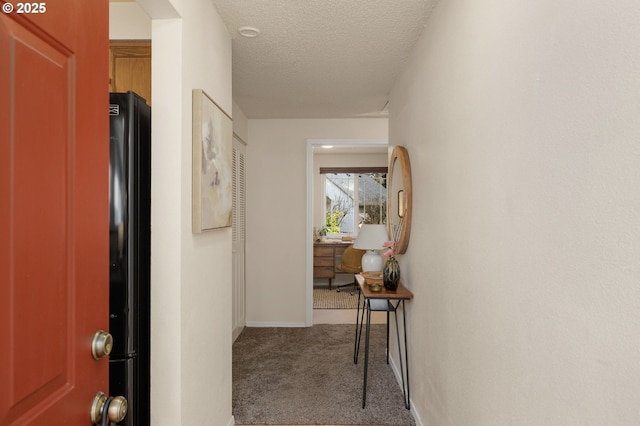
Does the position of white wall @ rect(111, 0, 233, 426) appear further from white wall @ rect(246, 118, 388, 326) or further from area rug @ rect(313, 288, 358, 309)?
area rug @ rect(313, 288, 358, 309)

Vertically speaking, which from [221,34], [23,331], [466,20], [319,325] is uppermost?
[221,34]

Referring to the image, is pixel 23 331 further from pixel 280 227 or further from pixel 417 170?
pixel 280 227

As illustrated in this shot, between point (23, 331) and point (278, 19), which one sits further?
point (278, 19)

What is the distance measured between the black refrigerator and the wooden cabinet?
0.74m

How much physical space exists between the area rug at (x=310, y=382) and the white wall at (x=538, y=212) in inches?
33.7

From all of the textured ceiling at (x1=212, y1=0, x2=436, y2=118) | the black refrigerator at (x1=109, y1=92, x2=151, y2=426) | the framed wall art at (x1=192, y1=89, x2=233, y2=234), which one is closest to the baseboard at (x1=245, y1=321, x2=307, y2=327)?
the textured ceiling at (x1=212, y1=0, x2=436, y2=118)

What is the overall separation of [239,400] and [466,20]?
275 cm

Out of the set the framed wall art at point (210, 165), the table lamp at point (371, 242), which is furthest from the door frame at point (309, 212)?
the framed wall art at point (210, 165)

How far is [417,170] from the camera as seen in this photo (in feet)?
8.77

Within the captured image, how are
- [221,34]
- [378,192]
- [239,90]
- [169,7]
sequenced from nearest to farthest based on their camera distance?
[169,7] < [221,34] < [239,90] < [378,192]

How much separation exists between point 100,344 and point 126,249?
2.27 feet

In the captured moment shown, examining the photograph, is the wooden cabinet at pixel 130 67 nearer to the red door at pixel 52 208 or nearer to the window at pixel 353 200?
the red door at pixel 52 208

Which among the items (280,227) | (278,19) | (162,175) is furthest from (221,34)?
(280,227)

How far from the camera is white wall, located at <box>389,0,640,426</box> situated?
32.9 inches
